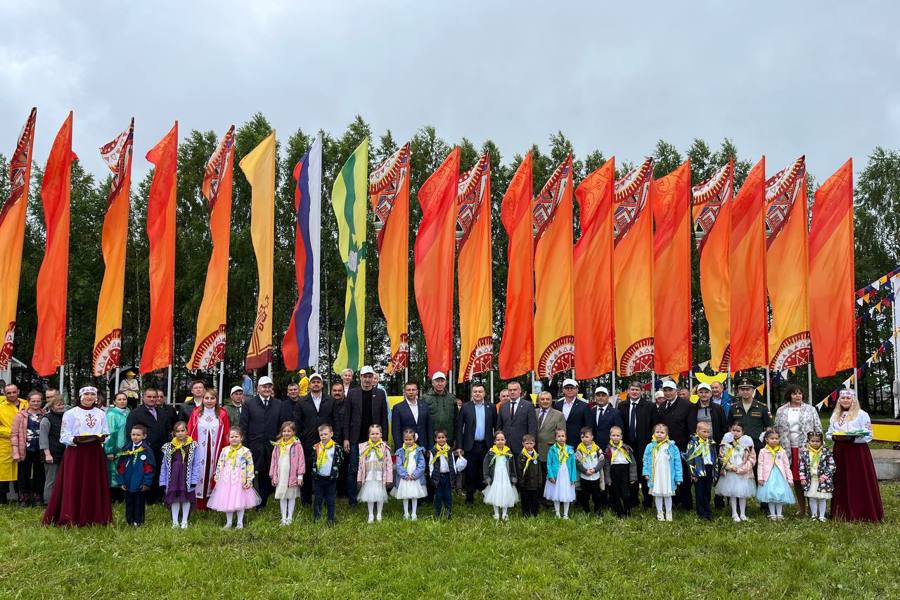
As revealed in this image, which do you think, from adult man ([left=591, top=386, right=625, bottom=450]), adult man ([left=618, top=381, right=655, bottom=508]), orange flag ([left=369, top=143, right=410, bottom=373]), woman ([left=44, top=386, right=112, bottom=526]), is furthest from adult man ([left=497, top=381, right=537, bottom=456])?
woman ([left=44, top=386, right=112, bottom=526])

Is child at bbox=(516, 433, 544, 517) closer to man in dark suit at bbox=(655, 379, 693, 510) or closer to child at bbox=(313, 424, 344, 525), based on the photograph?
man in dark suit at bbox=(655, 379, 693, 510)

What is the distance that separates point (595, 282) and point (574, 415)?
15.4ft

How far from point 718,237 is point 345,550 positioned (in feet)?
33.1

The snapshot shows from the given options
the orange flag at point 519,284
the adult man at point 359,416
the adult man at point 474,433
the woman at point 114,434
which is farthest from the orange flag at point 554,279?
the woman at point 114,434

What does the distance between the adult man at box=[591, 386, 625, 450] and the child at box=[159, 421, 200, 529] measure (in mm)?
5355

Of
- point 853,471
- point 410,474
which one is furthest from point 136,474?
point 853,471

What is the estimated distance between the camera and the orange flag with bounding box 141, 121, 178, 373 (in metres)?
13.0

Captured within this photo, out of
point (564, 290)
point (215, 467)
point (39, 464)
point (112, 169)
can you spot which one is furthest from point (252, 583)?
point (112, 169)

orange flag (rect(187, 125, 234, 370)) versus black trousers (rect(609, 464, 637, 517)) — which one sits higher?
orange flag (rect(187, 125, 234, 370))

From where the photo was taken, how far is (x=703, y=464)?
916 cm

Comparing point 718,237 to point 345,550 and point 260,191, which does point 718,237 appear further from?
point 345,550

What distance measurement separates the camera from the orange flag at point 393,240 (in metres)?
13.9

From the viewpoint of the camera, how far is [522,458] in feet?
31.0

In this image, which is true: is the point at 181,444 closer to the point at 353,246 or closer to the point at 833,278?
the point at 353,246
